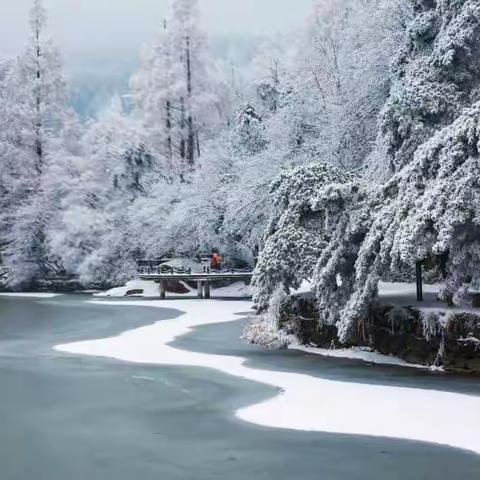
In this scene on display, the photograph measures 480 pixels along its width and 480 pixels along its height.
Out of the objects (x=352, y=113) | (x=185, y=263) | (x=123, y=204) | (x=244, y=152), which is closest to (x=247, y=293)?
(x=185, y=263)

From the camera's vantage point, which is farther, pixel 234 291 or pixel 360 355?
pixel 234 291

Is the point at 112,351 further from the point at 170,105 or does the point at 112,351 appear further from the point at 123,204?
the point at 170,105

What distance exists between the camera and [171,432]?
8969 millimetres

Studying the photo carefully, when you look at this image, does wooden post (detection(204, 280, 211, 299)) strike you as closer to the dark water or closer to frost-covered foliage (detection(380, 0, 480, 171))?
frost-covered foliage (detection(380, 0, 480, 171))

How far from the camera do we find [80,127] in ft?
172

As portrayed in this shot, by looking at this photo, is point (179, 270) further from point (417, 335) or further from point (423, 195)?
point (423, 195)

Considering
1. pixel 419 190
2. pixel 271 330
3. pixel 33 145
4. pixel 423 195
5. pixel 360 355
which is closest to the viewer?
pixel 423 195

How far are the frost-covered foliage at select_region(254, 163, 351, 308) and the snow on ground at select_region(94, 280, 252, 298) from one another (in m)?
18.0

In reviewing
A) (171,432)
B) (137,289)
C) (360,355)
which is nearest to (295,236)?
(360,355)

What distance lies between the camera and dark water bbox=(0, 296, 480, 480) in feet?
24.4

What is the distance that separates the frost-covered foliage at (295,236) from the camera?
17.0 meters

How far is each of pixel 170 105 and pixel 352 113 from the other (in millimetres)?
22281

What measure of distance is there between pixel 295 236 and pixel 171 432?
867cm

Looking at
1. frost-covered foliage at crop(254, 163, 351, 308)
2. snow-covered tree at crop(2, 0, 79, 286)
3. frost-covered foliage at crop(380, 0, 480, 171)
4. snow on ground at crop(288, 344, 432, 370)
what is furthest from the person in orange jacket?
frost-covered foliage at crop(380, 0, 480, 171)
